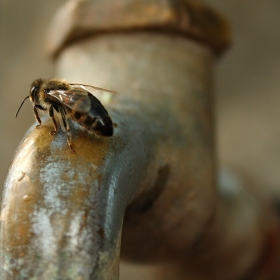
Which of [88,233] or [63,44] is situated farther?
[63,44]

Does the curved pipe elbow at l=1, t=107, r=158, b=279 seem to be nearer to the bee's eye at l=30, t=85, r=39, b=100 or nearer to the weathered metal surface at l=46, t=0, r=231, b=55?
the bee's eye at l=30, t=85, r=39, b=100

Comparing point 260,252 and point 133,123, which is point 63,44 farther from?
point 260,252

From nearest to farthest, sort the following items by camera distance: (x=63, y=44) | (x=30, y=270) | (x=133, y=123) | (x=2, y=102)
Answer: (x=30, y=270)
(x=133, y=123)
(x=63, y=44)
(x=2, y=102)

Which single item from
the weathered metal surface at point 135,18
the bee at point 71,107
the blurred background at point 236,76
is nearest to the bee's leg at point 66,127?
the bee at point 71,107

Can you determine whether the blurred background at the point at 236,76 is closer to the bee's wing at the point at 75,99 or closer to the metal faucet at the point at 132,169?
the metal faucet at the point at 132,169

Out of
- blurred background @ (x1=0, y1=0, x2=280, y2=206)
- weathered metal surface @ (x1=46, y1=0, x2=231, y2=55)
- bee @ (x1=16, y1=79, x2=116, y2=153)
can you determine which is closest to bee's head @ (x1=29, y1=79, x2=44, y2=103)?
bee @ (x1=16, y1=79, x2=116, y2=153)

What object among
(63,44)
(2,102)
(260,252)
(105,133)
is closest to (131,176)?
(105,133)

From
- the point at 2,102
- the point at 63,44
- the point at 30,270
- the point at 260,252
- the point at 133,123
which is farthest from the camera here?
the point at 2,102
